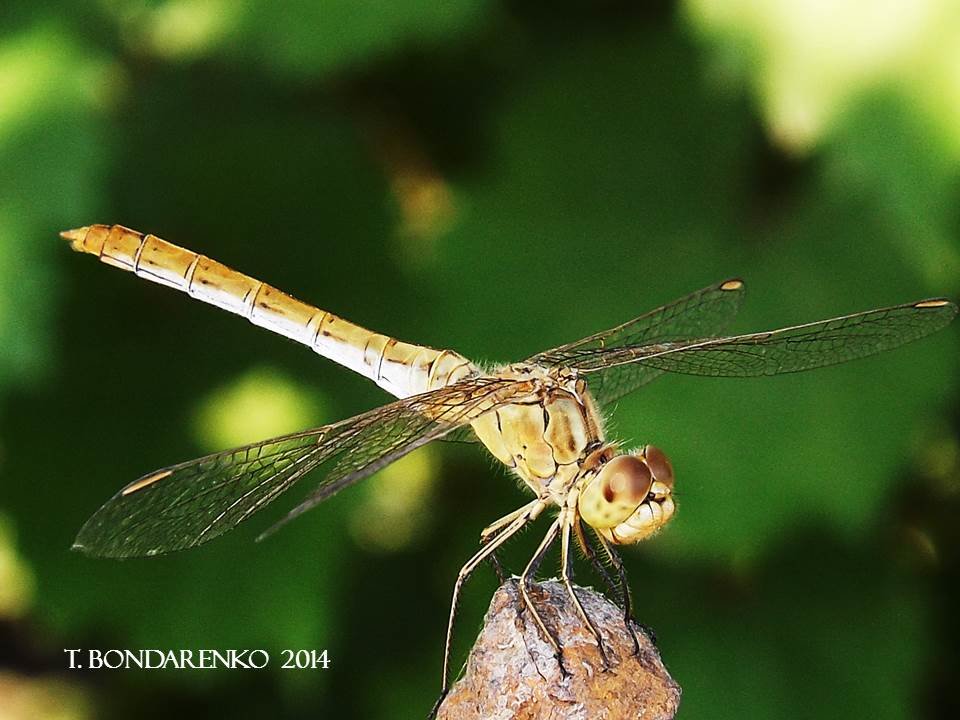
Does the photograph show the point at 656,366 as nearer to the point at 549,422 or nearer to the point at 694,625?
the point at 549,422

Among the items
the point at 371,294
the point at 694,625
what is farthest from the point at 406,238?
the point at 694,625

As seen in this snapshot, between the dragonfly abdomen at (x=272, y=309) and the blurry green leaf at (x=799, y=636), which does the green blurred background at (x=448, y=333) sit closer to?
the blurry green leaf at (x=799, y=636)

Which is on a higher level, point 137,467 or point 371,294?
point 371,294

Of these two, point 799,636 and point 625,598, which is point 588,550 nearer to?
point 625,598

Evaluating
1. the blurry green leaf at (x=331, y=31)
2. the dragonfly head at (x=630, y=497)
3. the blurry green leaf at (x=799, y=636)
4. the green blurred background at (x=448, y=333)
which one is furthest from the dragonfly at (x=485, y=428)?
the blurry green leaf at (x=799, y=636)

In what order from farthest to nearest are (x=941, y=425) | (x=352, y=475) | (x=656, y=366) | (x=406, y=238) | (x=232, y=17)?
(x=406, y=238) < (x=941, y=425) < (x=232, y=17) < (x=656, y=366) < (x=352, y=475)

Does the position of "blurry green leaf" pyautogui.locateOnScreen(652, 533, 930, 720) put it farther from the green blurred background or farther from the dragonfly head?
the dragonfly head

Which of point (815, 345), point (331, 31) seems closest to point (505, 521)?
point (815, 345)
